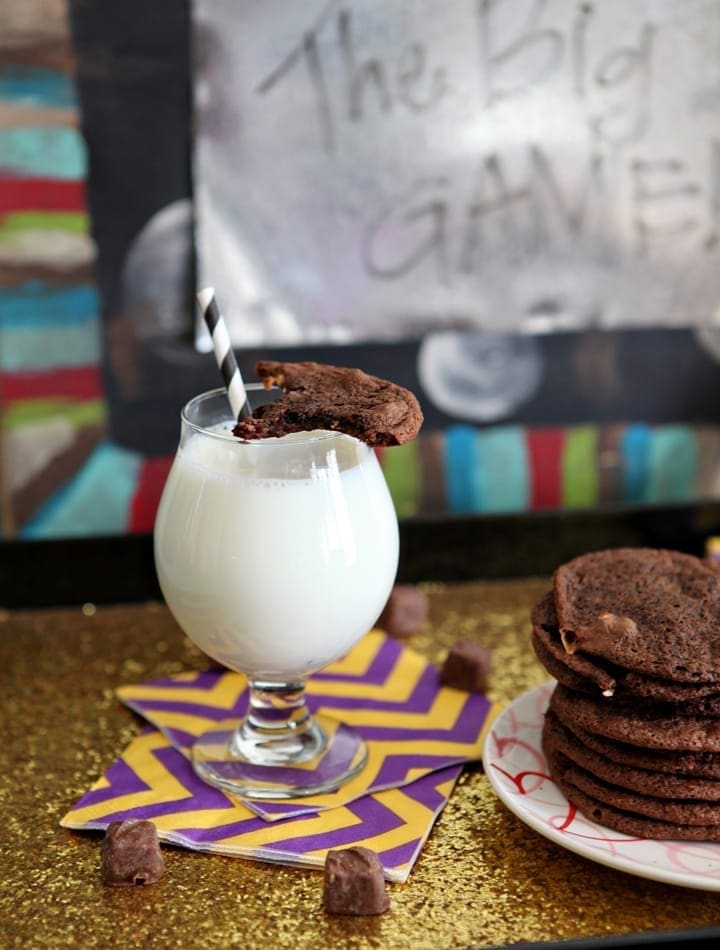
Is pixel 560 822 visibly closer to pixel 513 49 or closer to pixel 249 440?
pixel 249 440

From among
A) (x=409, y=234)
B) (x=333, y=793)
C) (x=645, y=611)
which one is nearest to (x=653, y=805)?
(x=645, y=611)

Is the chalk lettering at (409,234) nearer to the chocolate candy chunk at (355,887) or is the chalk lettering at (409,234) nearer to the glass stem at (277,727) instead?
the glass stem at (277,727)

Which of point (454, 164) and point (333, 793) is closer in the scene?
point (333, 793)

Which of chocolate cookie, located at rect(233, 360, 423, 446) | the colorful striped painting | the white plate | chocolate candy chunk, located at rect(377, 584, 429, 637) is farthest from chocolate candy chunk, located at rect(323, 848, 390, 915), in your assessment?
the colorful striped painting

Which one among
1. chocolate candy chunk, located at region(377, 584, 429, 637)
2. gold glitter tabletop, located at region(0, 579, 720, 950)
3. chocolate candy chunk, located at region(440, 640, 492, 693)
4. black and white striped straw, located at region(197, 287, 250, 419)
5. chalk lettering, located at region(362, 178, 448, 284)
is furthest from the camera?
chalk lettering, located at region(362, 178, 448, 284)

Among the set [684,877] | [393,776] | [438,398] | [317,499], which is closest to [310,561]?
[317,499]

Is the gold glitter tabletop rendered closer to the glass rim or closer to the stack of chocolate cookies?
the stack of chocolate cookies

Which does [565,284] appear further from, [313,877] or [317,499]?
[313,877]
